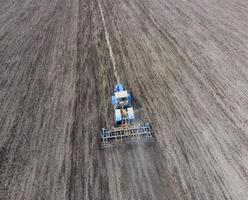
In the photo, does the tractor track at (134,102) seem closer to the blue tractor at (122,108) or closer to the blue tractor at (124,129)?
the blue tractor at (124,129)

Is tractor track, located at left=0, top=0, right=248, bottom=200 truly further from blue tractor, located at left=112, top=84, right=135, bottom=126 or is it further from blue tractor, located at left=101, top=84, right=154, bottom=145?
blue tractor, located at left=112, top=84, right=135, bottom=126

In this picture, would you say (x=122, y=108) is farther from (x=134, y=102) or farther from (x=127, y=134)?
(x=127, y=134)

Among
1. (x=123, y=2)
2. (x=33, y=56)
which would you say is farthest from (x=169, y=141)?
(x=123, y=2)

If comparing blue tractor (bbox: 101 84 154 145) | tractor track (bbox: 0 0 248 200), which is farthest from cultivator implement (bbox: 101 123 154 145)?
tractor track (bbox: 0 0 248 200)

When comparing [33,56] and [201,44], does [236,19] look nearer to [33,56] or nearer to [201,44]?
[201,44]

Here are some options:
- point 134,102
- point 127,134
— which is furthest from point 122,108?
point 127,134

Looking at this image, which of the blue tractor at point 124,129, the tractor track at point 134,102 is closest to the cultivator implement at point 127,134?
the blue tractor at point 124,129
